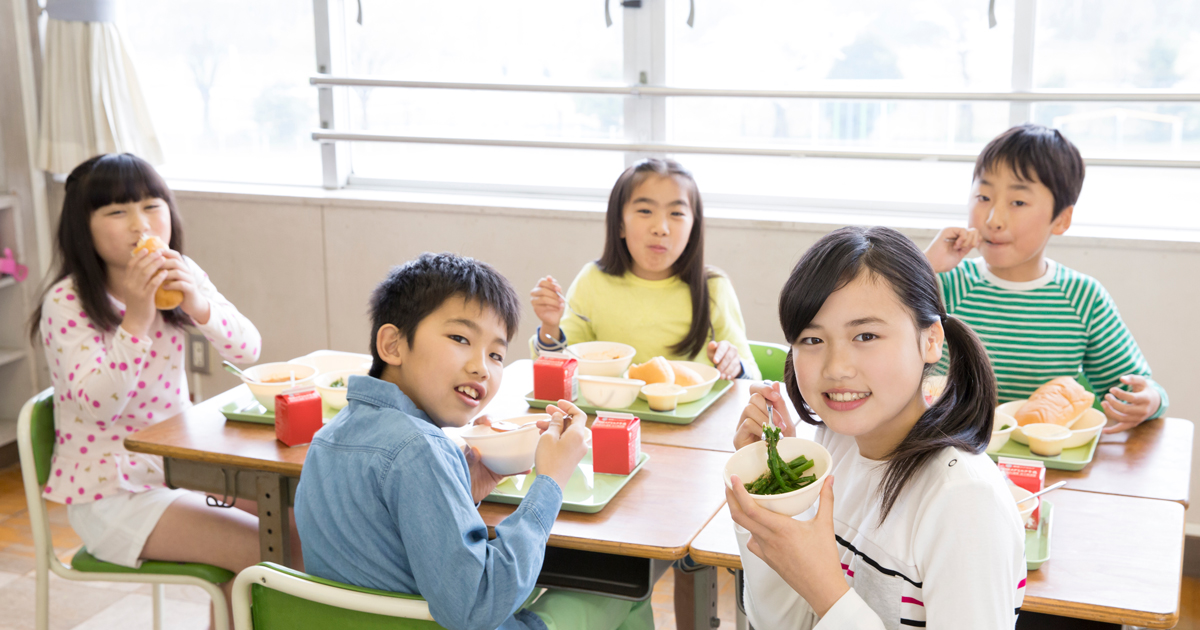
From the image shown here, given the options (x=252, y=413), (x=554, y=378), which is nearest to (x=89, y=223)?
(x=252, y=413)

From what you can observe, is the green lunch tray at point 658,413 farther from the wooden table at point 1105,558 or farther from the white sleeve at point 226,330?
the white sleeve at point 226,330

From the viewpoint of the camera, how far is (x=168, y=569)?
76.7 inches

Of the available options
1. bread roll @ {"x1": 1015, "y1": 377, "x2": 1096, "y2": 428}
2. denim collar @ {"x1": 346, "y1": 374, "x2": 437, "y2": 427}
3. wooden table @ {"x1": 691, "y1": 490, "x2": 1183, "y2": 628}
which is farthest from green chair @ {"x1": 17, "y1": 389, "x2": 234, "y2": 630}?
bread roll @ {"x1": 1015, "y1": 377, "x2": 1096, "y2": 428}

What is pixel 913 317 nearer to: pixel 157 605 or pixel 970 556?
pixel 970 556

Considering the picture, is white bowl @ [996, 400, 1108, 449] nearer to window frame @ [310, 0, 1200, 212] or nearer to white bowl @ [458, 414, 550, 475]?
white bowl @ [458, 414, 550, 475]

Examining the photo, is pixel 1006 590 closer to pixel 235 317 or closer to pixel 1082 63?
pixel 235 317

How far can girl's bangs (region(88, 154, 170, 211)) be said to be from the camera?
2182 mm

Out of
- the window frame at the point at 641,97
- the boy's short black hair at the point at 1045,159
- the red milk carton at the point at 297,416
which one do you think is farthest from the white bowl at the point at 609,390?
the window frame at the point at 641,97

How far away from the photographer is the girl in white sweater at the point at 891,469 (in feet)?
3.56

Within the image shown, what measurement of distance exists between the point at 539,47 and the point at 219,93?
1355mm

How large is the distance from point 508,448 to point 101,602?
1.70 meters

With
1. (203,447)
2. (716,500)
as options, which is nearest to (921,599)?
(716,500)

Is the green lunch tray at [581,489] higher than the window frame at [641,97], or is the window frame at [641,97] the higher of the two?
the window frame at [641,97]

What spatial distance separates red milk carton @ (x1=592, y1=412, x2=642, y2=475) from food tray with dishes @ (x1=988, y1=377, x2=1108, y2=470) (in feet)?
2.01
